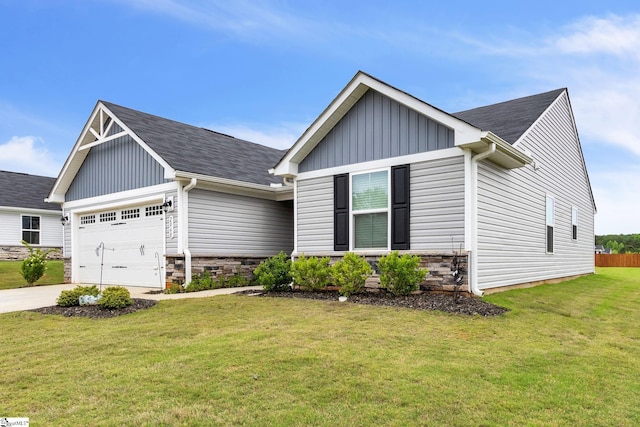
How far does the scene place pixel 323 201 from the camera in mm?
10750

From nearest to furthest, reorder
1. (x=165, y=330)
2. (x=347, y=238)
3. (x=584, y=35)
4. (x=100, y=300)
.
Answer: (x=165, y=330) < (x=100, y=300) < (x=347, y=238) < (x=584, y=35)

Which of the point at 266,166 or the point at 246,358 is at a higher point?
the point at 266,166

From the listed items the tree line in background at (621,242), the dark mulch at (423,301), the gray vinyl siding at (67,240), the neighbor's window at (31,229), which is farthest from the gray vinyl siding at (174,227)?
the tree line in background at (621,242)

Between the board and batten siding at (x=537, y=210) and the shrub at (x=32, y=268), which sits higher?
the board and batten siding at (x=537, y=210)

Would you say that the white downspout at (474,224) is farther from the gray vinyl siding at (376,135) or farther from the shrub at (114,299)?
the shrub at (114,299)

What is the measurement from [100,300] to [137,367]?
14.0ft

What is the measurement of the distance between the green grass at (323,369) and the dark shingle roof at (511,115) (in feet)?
17.0

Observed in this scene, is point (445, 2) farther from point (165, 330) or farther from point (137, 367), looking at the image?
point (137, 367)

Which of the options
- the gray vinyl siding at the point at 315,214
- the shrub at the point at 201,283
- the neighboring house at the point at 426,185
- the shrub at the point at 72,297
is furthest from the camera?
the shrub at the point at 201,283

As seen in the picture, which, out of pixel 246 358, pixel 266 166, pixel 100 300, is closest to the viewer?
pixel 246 358

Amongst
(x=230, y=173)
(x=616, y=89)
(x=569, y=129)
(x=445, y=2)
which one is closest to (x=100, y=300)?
(x=230, y=173)

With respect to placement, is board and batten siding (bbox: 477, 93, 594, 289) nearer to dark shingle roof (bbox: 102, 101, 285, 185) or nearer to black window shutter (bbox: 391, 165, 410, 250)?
black window shutter (bbox: 391, 165, 410, 250)

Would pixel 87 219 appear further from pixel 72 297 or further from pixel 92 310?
pixel 92 310

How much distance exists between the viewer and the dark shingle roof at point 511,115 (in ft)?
36.2
